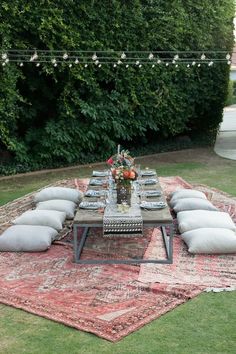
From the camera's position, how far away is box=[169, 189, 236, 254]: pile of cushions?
6.53 metres

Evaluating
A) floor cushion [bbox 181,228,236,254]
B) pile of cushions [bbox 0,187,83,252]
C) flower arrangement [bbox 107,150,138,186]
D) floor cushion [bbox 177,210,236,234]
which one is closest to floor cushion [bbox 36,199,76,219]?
pile of cushions [bbox 0,187,83,252]

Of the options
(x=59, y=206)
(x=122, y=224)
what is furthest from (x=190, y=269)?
(x=59, y=206)

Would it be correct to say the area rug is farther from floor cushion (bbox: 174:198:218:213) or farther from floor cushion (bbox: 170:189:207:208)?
floor cushion (bbox: 170:189:207:208)

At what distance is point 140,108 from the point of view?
14.1m

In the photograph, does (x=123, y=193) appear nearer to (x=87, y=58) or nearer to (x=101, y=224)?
(x=101, y=224)

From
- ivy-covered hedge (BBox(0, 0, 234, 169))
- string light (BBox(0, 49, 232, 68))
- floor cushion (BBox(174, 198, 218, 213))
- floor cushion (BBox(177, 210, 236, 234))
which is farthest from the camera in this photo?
ivy-covered hedge (BBox(0, 0, 234, 169))

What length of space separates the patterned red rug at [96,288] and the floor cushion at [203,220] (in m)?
0.37

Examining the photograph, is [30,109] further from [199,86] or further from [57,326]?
[57,326]

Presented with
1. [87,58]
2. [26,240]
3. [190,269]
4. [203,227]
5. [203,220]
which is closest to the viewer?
[190,269]

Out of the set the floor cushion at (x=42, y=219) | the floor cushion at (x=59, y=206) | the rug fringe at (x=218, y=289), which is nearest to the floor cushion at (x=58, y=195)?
the floor cushion at (x=59, y=206)

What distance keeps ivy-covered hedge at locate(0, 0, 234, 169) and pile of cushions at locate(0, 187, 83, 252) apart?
3.77 m

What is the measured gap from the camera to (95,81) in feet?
42.8

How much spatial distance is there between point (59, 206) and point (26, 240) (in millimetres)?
1379

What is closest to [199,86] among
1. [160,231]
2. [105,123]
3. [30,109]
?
[105,123]
